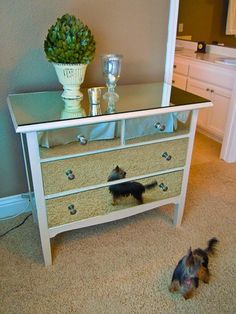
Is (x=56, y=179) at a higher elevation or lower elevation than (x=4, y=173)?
higher

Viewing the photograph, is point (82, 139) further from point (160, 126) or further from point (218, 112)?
point (218, 112)

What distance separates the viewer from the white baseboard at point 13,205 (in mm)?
1907

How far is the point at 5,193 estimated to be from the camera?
1.90 metres

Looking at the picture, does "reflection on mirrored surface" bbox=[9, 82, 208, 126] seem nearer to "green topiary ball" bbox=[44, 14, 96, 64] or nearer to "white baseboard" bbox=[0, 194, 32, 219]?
"green topiary ball" bbox=[44, 14, 96, 64]

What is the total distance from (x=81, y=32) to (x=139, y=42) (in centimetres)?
61

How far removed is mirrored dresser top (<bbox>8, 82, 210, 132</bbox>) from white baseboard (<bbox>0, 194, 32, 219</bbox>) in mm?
708

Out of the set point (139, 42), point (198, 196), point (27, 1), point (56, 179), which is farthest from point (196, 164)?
point (27, 1)

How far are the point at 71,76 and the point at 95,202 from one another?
2.16ft

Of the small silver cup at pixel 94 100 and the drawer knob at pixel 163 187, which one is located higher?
the small silver cup at pixel 94 100

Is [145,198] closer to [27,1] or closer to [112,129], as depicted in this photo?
[112,129]

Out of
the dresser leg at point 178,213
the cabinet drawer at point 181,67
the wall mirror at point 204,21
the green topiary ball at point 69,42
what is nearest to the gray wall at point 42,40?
the green topiary ball at point 69,42

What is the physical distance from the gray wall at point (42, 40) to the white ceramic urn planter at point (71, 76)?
29 cm

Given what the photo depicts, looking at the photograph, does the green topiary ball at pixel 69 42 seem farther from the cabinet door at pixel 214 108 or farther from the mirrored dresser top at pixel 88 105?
the cabinet door at pixel 214 108

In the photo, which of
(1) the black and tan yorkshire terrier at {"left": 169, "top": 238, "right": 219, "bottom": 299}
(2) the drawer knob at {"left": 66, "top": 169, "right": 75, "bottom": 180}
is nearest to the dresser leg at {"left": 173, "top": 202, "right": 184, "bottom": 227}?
(1) the black and tan yorkshire terrier at {"left": 169, "top": 238, "right": 219, "bottom": 299}
